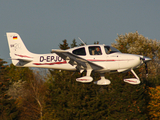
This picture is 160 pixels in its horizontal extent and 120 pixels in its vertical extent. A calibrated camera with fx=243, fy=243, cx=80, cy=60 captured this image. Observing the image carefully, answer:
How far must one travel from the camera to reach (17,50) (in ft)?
51.2

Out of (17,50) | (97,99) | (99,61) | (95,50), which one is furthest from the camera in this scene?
(97,99)

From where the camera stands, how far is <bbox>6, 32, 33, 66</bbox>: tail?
15.2 m

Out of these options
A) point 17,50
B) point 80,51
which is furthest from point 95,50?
point 17,50

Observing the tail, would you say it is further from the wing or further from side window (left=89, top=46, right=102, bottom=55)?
side window (left=89, top=46, right=102, bottom=55)

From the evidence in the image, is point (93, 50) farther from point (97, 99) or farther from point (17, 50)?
point (97, 99)

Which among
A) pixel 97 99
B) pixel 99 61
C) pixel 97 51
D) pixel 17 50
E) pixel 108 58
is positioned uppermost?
pixel 17 50

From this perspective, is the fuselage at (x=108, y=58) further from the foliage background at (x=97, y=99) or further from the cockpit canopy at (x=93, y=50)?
the foliage background at (x=97, y=99)

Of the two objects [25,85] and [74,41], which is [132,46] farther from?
[25,85]

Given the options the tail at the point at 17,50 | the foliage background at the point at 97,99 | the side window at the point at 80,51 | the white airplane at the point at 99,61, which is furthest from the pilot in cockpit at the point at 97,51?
the foliage background at the point at 97,99

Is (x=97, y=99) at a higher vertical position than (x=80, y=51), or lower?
lower

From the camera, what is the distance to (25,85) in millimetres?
45188

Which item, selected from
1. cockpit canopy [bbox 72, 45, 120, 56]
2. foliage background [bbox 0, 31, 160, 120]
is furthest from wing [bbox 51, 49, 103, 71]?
foliage background [bbox 0, 31, 160, 120]

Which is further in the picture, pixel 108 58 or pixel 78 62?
pixel 108 58

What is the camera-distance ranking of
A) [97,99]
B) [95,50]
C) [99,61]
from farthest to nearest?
[97,99], [95,50], [99,61]
